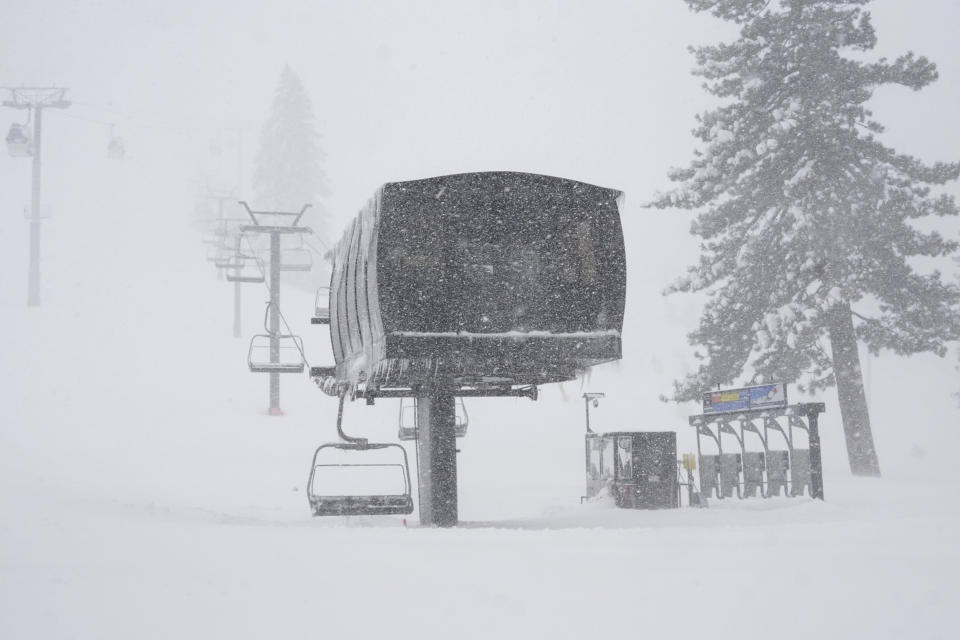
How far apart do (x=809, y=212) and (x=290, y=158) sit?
39.1 metres

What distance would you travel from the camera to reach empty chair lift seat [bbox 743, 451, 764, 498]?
720 inches

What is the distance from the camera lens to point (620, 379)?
4825 cm

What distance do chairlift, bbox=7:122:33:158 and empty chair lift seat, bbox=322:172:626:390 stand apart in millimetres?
28790

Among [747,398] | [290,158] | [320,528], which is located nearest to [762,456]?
[747,398]

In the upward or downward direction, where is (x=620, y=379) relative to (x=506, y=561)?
upward

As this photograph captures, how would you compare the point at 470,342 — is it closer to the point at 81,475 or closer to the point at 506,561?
the point at 506,561

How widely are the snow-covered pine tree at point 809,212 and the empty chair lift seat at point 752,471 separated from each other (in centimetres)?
488

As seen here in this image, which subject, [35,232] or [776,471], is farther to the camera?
[35,232]

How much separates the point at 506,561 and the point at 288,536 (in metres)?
2.79

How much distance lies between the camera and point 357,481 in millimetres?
21672

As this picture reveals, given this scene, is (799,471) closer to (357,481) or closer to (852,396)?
(852,396)

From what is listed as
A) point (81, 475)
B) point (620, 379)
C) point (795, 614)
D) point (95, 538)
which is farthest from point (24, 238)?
point (795, 614)

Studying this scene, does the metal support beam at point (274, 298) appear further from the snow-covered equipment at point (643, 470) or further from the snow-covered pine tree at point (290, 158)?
the snow-covered pine tree at point (290, 158)

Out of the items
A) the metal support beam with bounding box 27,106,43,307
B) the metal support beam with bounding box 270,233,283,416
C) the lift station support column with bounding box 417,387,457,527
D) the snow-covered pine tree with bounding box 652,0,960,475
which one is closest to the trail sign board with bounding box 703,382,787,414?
the snow-covered pine tree with bounding box 652,0,960,475
